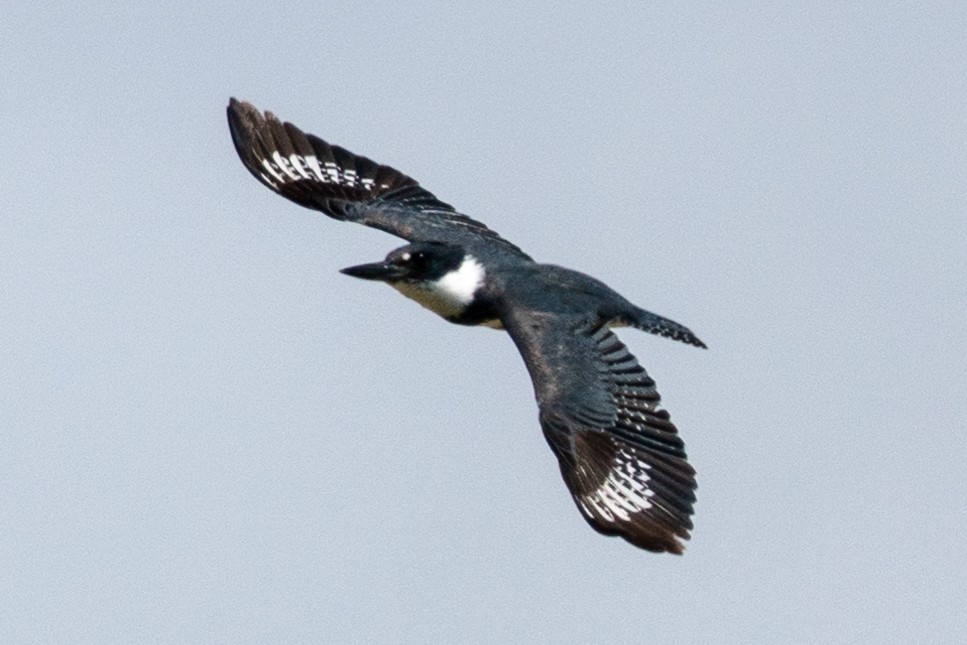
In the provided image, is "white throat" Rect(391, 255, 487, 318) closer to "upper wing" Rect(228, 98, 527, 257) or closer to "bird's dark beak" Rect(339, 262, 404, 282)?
"bird's dark beak" Rect(339, 262, 404, 282)

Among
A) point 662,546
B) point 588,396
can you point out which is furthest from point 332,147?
point 662,546

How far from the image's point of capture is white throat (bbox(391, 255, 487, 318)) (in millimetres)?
14906

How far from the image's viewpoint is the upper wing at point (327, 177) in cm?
1627

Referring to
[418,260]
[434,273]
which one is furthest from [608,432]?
[418,260]

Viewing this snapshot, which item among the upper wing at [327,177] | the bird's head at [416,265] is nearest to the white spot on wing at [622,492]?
the bird's head at [416,265]

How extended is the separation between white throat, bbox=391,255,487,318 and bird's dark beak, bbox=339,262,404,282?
157 mm

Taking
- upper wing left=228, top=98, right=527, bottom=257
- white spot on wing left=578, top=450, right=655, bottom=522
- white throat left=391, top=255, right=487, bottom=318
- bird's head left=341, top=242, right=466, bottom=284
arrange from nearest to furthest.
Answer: white spot on wing left=578, top=450, right=655, bottom=522 → white throat left=391, top=255, right=487, bottom=318 → bird's head left=341, top=242, right=466, bottom=284 → upper wing left=228, top=98, right=527, bottom=257

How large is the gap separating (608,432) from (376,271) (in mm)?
2272

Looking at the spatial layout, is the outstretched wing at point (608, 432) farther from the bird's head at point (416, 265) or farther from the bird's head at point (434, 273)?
the bird's head at point (416, 265)

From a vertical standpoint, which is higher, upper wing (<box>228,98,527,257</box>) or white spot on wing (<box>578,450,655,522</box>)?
upper wing (<box>228,98,527,257</box>)

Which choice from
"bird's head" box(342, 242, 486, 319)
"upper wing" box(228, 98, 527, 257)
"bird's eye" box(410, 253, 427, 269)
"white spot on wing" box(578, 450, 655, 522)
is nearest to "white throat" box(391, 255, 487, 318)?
"bird's head" box(342, 242, 486, 319)

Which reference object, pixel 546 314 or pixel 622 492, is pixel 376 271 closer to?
pixel 546 314

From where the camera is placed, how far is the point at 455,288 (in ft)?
49.0

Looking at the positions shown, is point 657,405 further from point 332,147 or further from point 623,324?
point 332,147
